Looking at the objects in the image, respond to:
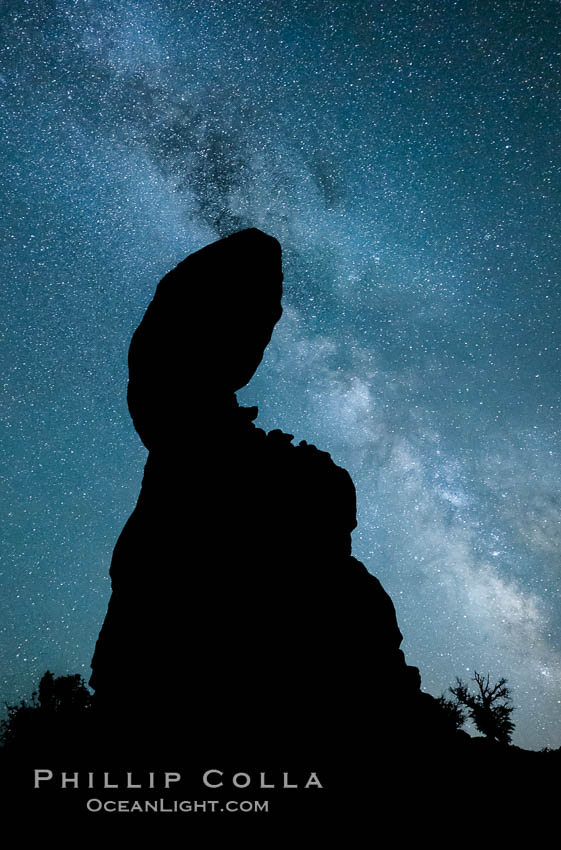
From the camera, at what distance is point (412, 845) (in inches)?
374

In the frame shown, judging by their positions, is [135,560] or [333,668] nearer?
[333,668]

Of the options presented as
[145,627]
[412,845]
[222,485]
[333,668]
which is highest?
[222,485]

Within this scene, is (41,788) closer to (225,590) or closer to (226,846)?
(226,846)

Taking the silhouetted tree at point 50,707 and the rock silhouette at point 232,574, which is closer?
the rock silhouette at point 232,574

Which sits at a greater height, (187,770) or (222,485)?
(222,485)

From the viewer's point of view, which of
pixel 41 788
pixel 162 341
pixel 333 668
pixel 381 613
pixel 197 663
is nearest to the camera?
pixel 41 788

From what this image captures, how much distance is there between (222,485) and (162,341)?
602 cm

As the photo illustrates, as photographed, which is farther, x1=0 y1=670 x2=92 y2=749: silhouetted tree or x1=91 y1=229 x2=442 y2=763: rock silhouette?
x1=0 y1=670 x2=92 y2=749: silhouetted tree

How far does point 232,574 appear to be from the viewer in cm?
1398

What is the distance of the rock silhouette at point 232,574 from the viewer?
1218 cm

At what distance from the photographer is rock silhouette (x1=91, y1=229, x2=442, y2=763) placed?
1218 cm

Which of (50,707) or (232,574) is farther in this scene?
(50,707)

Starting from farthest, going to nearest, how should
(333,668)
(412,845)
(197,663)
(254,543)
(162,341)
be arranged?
(162,341) → (254,543) → (333,668) → (197,663) → (412,845)

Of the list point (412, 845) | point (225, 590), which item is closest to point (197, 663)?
point (225, 590)
